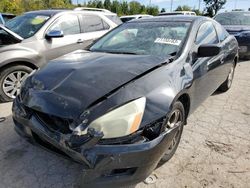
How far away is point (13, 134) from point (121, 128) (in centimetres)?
191

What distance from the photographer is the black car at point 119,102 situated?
6.61ft

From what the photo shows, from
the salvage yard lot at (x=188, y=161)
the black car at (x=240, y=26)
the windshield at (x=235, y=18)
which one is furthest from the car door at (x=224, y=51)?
the windshield at (x=235, y=18)

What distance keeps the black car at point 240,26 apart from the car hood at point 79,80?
622cm

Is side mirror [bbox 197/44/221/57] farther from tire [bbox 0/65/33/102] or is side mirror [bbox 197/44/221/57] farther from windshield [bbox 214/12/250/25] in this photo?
windshield [bbox 214/12/250/25]

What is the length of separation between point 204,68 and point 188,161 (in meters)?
1.18

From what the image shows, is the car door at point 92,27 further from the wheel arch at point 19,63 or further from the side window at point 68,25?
the wheel arch at point 19,63

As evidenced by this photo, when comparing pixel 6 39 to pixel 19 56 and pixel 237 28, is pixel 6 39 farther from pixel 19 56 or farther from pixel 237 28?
pixel 237 28

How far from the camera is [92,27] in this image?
19.0 feet

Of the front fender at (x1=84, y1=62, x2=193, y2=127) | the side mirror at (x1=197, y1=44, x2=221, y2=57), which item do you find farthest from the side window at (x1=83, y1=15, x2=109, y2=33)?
the front fender at (x1=84, y1=62, x2=193, y2=127)

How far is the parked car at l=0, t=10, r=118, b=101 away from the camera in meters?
4.40

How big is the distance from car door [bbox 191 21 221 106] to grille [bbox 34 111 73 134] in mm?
1552

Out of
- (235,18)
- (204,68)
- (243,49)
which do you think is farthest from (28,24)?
(235,18)

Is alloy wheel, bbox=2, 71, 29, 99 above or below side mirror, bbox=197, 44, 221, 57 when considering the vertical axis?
below

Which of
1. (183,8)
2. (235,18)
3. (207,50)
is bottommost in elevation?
(183,8)
